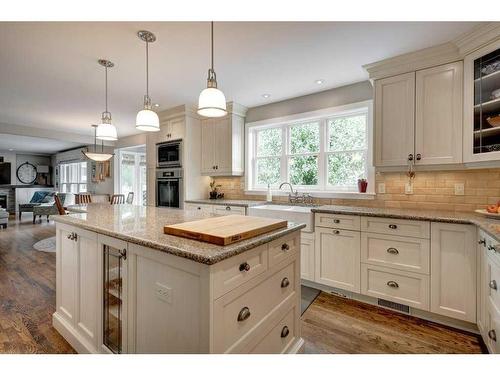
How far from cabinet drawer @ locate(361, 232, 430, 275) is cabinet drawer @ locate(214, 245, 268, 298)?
1.51m

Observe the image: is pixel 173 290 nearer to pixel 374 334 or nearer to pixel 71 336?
pixel 71 336

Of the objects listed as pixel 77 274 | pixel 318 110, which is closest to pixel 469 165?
pixel 318 110

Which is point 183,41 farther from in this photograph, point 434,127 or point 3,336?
point 3,336

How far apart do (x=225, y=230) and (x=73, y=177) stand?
10266 millimetres

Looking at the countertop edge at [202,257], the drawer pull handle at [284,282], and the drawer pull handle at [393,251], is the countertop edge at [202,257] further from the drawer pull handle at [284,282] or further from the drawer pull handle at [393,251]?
the drawer pull handle at [393,251]

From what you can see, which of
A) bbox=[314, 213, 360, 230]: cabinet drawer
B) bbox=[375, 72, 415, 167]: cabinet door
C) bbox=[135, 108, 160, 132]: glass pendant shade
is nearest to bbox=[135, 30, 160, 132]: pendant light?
bbox=[135, 108, 160, 132]: glass pendant shade

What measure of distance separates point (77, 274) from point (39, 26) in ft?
6.38

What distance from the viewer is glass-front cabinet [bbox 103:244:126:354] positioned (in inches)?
53.5

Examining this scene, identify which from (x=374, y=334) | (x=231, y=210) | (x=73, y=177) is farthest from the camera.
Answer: (x=73, y=177)

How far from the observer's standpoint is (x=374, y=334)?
195 cm

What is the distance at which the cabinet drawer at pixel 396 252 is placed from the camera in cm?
212


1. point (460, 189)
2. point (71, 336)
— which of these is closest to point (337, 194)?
point (460, 189)

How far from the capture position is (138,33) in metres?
2.04

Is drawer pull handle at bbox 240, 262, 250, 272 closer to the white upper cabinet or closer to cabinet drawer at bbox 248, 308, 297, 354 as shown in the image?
cabinet drawer at bbox 248, 308, 297, 354
